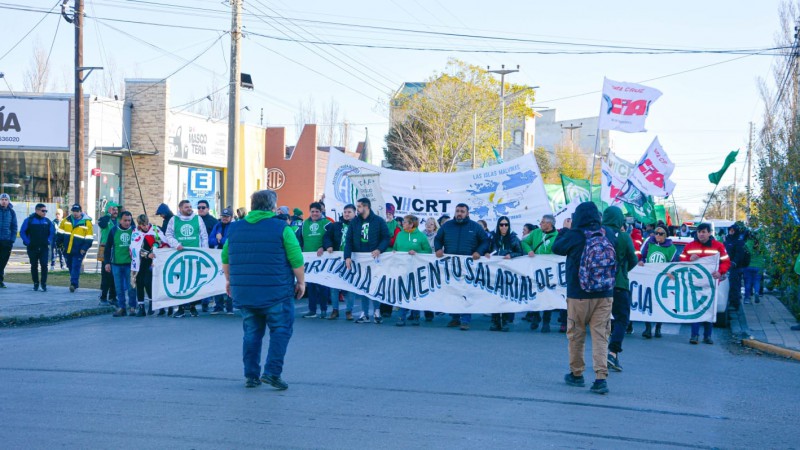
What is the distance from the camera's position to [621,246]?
29.4 ft

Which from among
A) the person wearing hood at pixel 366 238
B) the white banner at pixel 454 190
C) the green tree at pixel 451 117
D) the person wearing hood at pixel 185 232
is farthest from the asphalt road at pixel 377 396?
the green tree at pixel 451 117

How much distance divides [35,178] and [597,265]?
30154 millimetres

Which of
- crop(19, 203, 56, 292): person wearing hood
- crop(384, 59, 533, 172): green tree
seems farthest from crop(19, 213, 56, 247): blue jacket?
crop(384, 59, 533, 172): green tree

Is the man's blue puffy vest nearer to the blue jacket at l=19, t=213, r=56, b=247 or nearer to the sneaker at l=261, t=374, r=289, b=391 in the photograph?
the sneaker at l=261, t=374, r=289, b=391

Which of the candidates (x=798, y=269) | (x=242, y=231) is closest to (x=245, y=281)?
(x=242, y=231)

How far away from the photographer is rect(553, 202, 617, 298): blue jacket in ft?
27.4

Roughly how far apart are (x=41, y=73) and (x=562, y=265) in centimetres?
4490

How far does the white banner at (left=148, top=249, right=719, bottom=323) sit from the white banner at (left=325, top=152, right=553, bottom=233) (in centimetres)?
298

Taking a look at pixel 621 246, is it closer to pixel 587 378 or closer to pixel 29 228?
pixel 587 378

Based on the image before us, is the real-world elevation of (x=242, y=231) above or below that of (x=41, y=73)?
below

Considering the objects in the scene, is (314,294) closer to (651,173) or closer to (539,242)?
(539,242)

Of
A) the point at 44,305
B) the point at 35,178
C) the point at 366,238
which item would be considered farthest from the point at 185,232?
the point at 35,178

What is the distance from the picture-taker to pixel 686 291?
12.9m

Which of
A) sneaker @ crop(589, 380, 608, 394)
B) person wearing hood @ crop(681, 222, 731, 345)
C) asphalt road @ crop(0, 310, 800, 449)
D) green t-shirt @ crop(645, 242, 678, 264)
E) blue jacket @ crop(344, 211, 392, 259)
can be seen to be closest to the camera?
asphalt road @ crop(0, 310, 800, 449)
